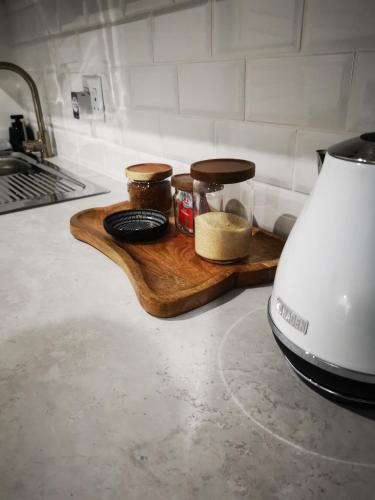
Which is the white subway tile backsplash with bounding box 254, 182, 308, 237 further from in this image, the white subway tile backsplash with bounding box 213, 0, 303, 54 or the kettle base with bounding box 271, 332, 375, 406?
the kettle base with bounding box 271, 332, 375, 406

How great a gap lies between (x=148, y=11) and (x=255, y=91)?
36 cm

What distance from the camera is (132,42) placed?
906mm

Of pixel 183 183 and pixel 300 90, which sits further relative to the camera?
pixel 183 183

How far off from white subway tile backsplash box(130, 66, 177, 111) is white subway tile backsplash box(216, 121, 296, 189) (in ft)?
0.55

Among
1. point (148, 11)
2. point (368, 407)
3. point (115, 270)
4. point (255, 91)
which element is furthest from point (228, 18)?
point (368, 407)

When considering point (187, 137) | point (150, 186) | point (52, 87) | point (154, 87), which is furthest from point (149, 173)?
point (52, 87)

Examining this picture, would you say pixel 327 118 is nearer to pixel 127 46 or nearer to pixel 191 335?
pixel 191 335

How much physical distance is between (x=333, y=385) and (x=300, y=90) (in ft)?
1.46

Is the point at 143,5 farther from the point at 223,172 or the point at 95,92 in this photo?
the point at 223,172

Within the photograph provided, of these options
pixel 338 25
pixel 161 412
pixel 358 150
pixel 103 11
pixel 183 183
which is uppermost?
pixel 103 11

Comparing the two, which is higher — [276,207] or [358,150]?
[358,150]

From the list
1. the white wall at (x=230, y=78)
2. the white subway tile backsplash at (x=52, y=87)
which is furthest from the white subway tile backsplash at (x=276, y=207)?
the white subway tile backsplash at (x=52, y=87)

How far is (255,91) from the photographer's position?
0.66 meters

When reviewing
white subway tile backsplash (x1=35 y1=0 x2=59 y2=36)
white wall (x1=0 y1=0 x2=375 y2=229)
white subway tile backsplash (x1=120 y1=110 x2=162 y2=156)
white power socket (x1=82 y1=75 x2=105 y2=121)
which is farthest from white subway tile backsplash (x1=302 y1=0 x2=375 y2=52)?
white subway tile backsplash (x1=35 y1=0 x2=59 y2=36)
